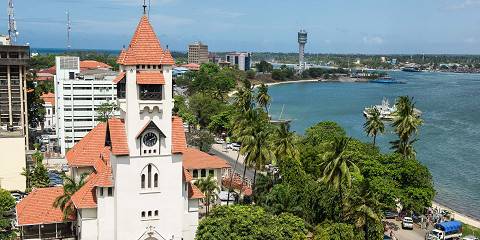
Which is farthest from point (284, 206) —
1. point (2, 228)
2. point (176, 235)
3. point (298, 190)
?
point (2, 228)

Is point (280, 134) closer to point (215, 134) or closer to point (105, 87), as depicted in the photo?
point (105, 87)

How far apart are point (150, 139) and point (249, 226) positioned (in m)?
9.35

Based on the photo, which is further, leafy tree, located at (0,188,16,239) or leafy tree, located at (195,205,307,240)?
leafy tree, located at (0,188,16,239)

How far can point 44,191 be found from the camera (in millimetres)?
45406

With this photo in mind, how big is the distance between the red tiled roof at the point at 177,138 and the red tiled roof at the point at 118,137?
3.56 meters

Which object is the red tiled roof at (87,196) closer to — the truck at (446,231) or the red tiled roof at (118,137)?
the red tiled roof at (118,137)

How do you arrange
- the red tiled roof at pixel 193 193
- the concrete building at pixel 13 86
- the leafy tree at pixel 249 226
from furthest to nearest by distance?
1. the concrete building at pixel 13 86
2. the red tiled roof at pixel 193 193
3. the leafy tree at pixel 249 226

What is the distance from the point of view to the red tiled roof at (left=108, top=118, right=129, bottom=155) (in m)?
38.6

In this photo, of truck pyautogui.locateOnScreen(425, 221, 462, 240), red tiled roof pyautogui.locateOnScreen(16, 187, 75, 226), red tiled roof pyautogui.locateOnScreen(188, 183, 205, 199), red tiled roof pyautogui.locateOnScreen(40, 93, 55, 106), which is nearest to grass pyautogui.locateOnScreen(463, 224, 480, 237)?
truck pyautogui.locateOnScreen(425, 221, 462, 240)

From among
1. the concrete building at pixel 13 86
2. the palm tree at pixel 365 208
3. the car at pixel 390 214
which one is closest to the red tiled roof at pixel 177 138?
the palm tree at pixel 365 208

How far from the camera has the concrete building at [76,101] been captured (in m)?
80.9

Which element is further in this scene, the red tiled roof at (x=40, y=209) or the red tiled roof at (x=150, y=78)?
the red tiled roof at (x=40, y=209)

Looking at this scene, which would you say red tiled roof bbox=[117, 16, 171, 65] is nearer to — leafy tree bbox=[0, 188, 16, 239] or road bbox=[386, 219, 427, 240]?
leafy tree bbox=[0, 188, 16, 239]

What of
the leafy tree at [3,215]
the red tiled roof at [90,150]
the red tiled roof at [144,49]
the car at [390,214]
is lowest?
the car at [390,214]
